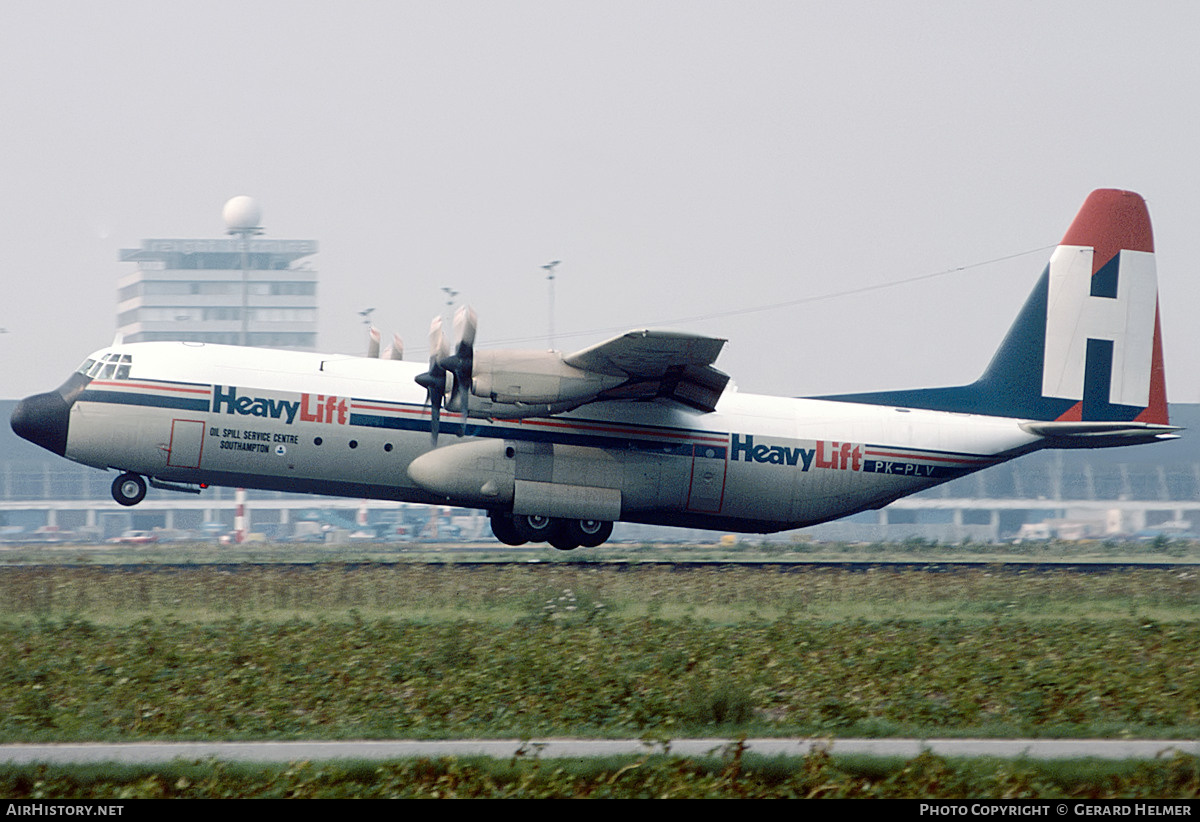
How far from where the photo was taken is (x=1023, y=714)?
1292cm

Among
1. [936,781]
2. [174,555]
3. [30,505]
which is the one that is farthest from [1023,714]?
[30,505]

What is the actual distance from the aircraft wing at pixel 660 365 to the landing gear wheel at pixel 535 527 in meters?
3.25

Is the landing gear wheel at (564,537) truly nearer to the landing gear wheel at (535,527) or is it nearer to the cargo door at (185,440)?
the landing gear wheel at (535,527)

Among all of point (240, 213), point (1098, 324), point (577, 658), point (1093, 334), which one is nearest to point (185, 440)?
point (577, 658)

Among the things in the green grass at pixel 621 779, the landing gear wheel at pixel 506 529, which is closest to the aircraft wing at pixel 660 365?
the landing gear wheel at pixel 506 529

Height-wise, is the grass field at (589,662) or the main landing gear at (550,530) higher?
the main landing gear at (550,530)

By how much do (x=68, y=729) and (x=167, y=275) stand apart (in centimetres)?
13022

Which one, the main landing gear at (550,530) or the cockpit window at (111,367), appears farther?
the main landing gear at (550,530)

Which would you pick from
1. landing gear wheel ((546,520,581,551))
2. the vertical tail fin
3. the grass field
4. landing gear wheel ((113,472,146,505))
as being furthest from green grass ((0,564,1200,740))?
the vertical tail fin

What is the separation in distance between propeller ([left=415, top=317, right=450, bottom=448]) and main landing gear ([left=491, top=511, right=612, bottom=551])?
301cm

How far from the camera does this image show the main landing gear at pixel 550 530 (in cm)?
2528

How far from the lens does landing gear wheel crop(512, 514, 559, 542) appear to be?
2519cm

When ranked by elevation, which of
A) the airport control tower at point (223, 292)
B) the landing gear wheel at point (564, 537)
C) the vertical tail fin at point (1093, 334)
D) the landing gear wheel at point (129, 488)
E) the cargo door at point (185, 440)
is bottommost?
the landing gear wheel at point (564, 537)

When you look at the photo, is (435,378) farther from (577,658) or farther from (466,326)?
(577,658)
